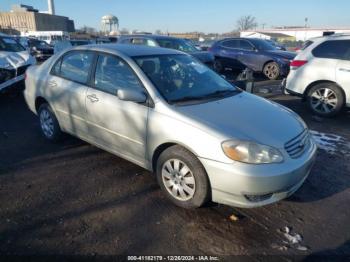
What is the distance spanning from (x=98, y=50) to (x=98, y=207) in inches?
82.6

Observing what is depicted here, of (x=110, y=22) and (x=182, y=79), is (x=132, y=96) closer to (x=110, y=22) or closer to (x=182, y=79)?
(x=182, y=79)

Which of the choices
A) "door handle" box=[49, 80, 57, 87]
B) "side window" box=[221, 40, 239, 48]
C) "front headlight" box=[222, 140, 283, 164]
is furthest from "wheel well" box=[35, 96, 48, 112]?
"side window" box=[221, 40, 239, 48]

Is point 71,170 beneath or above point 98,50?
beneath

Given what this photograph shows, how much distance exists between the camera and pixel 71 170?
402cm

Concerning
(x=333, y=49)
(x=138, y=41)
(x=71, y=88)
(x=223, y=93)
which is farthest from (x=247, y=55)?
(x=71, y=88)

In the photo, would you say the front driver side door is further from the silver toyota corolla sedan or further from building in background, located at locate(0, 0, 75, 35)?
building in background, located at locate(0, 0, 75, 35)

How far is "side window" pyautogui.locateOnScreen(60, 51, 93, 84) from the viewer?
4.07m

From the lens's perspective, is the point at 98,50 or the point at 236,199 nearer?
the point at 236,199

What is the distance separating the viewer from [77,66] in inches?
167

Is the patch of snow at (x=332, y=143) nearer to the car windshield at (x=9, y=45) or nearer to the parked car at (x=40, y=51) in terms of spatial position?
the car windshield at (x=9, y=45)

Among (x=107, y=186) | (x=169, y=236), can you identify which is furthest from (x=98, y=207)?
(x=169, y=236)

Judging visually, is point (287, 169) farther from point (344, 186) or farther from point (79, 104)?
point (79, 104)

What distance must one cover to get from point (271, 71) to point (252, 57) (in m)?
A: 0.99

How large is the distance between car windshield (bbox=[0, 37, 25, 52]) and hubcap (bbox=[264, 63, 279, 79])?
347 inches
